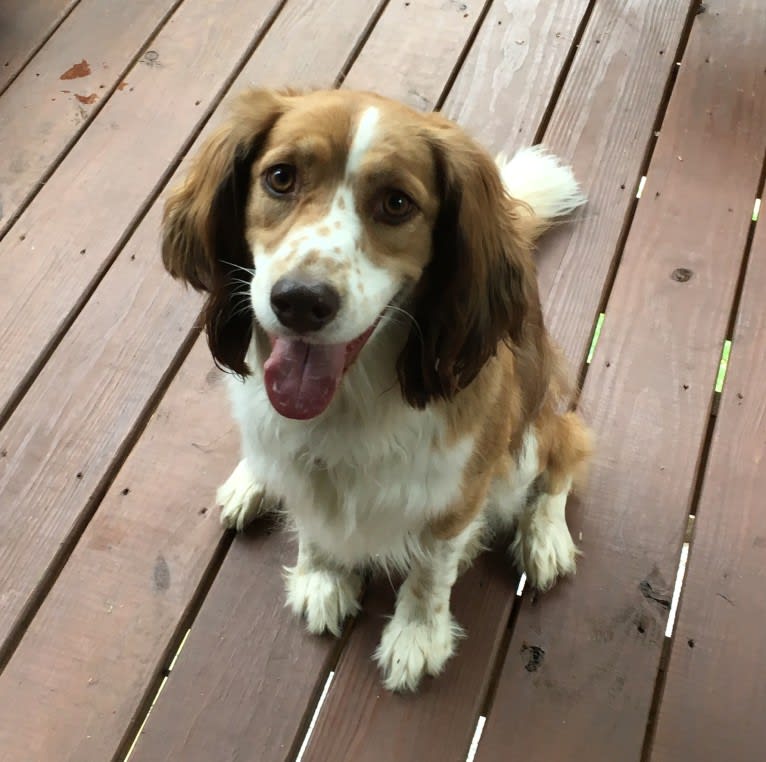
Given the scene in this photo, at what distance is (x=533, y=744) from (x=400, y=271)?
40.4 inches

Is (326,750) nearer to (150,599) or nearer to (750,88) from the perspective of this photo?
(150,599)

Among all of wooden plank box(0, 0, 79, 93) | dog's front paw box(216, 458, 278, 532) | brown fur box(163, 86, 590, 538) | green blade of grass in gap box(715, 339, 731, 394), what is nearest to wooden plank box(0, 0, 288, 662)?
dog's front paw box(216, 458, 278, 532)

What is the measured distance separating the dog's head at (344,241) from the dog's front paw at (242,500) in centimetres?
56

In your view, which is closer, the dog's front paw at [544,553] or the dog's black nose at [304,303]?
the dog's black nose at [304,303]

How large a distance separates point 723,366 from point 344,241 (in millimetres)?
1307

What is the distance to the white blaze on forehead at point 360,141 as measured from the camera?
4.01ft

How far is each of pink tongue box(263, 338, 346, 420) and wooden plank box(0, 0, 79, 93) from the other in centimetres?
191

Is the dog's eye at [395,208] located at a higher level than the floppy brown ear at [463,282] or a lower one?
higher

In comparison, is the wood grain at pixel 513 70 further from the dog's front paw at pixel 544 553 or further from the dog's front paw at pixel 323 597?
the dog's front paw at pixel 323 597

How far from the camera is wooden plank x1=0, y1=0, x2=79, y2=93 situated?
A: 2713 millimetres

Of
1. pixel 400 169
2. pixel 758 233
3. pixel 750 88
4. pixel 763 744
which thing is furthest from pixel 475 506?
pixel 750 88

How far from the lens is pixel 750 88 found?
260 centimetres

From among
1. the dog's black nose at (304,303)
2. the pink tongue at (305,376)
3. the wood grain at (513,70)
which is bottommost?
the wood grain at (513,70)

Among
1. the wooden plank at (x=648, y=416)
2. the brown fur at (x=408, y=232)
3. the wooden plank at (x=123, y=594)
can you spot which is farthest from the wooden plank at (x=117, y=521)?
the brown fur at (x=408, y=232)
